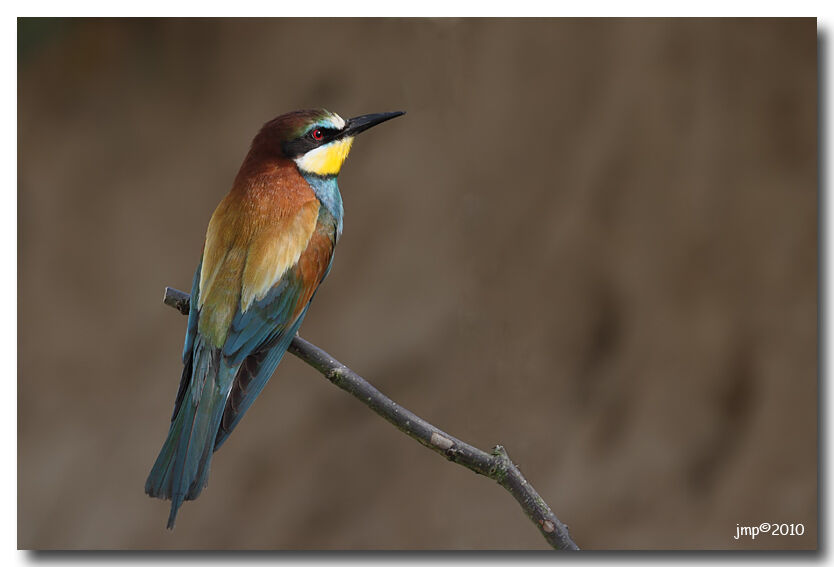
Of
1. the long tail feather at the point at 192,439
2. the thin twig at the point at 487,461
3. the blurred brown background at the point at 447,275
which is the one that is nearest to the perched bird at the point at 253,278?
the long tail feather at the point at 192,439

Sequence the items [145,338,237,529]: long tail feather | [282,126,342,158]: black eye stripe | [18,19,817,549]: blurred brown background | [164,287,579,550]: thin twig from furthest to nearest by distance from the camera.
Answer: [18,19,817,549]: blurred brown background → [282,126,342,158]: black eye stripe → [145,338,237,529]: long tail feather → [164,287,579,550]: thin twig

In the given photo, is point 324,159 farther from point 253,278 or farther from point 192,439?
point 192,439

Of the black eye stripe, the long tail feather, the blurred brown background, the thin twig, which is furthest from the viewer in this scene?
the blurred brown background

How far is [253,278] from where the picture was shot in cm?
170

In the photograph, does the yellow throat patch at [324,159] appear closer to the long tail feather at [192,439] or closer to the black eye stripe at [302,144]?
the black eye stripe at [302,144]

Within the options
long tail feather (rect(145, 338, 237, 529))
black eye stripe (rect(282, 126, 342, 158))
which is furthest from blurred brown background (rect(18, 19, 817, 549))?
long tail feather (rect(145, 338, 237, 529))

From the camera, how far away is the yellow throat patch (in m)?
1.81

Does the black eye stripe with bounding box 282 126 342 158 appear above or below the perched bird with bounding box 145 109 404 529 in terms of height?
above

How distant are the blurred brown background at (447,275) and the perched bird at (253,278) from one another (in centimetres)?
55

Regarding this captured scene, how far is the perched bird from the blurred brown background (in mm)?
549

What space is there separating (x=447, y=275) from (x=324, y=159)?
2.70 ft

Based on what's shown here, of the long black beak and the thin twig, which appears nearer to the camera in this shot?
the thin twig

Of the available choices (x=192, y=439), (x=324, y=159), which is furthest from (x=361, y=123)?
(x=192, y=439)

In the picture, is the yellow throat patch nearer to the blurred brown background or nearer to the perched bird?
the perched bird
